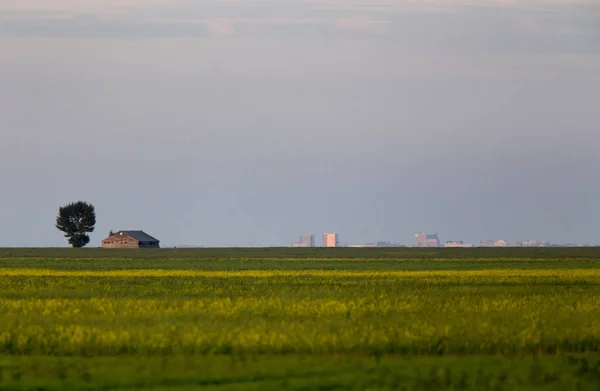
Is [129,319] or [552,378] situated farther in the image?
[129,319]

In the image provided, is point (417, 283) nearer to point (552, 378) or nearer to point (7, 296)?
point (7, 296)

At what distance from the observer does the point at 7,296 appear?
4584 centimetres

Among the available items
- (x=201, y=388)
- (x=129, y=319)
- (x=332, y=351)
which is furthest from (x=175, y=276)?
(x=201, y=388)

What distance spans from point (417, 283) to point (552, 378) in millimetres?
37122

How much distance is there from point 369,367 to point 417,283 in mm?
36072

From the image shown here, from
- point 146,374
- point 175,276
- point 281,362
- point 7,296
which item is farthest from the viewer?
point 175,276

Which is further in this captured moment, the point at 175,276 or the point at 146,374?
the point at 175,276

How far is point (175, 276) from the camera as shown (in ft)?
222

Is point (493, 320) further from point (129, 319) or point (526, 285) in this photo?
point (526, 285)

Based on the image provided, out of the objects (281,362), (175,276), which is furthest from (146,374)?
(175,276)

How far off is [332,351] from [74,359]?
19.4 ft

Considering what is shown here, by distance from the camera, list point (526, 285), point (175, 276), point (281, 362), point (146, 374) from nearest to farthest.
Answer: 1. point (146, 374)
2. point (281, 362)
3. point (526, 285)
4. point (175, 276)

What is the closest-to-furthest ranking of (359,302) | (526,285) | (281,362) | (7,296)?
(281,362) → (359,302) → (7,296) → (526,285)

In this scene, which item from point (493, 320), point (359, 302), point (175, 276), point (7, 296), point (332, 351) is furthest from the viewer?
point (175, 276)
